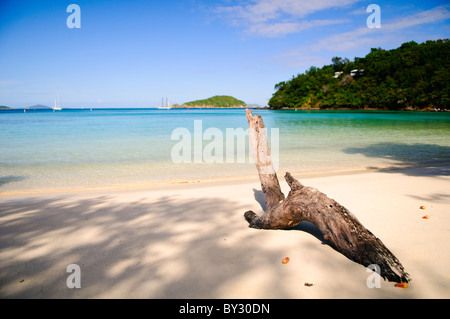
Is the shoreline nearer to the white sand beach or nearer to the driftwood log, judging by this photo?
the white sand beach

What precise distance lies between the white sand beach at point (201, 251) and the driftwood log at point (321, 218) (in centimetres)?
13

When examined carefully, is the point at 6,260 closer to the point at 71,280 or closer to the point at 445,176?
the point at 71,280

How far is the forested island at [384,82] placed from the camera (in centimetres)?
6875

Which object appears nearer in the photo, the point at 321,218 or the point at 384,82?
the point at 321,218

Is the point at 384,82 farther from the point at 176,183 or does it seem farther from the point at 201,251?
the point at 201,251

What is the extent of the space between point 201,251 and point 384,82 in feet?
327

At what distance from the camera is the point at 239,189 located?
6.25 metres

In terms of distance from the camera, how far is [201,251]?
2.98 meters

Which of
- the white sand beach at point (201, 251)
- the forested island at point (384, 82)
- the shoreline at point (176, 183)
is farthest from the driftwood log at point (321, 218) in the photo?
the forested island at point (384, 82)

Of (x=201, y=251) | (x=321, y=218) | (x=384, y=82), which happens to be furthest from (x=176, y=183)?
(x=384, y=82)

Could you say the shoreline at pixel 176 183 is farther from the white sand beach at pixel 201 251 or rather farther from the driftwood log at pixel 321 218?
the driftwood log at pixel 321 218

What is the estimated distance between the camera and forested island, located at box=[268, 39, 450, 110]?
226ft

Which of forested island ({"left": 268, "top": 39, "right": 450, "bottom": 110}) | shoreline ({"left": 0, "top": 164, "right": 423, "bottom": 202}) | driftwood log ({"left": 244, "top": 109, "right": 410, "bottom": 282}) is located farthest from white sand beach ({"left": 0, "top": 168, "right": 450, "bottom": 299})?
forested island ({"left": 268, "top": 39, "right": 450, "bottom": 110})
